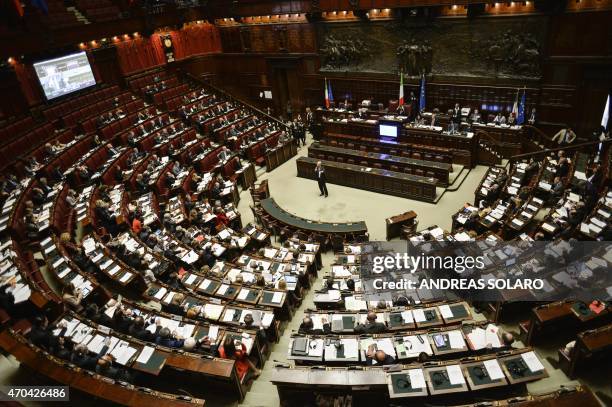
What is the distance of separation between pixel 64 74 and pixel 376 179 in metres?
14.8

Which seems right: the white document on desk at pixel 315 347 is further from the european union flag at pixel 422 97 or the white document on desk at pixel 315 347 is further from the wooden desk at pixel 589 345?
the european union flag at pixel 422 97

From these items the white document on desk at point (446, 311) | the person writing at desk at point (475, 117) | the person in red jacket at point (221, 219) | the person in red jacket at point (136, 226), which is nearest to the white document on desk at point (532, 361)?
the white document on desk at point (446, 311)

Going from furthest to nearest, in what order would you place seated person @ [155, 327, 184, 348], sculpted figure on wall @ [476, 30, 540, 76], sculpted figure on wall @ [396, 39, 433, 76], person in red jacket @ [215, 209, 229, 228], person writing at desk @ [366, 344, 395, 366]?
sculpted figure on wall @ [396, 39, 433, 76], sculpted figure on wall @ [476, 30, 540, 76], person in red jacket @ [215, 209, 229, 228], seated person @ [155, 327, 184, 348], person writing at desk @ [366, 344, 395, 366]

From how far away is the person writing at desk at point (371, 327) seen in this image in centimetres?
770

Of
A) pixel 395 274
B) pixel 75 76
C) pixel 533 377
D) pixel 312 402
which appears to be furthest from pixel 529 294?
pixel 75 76

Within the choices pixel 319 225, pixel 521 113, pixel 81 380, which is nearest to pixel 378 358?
pixel 81 380

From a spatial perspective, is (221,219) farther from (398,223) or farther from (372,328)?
(372,328)

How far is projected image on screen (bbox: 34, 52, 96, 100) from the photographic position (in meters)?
17.3

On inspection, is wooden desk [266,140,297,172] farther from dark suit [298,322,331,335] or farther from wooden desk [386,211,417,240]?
dark suit [298,322,331,335]

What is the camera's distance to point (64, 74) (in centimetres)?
1803

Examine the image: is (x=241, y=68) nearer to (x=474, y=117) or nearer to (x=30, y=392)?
(x=474, y=117)

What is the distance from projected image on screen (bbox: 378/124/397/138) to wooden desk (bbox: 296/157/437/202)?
306 cm

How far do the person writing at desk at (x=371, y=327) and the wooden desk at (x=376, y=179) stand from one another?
7693 millimetres

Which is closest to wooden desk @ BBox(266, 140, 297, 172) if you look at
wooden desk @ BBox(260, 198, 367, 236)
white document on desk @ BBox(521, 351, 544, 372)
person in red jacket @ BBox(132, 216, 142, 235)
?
wooden desk @ BBox(260, 198, 367, 236)
